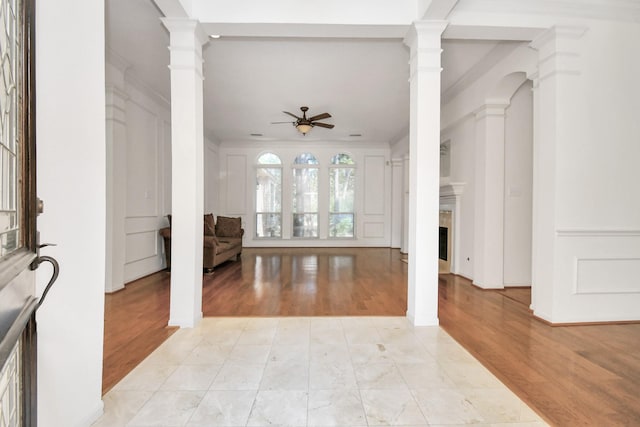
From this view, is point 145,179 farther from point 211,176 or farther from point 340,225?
point 340,225

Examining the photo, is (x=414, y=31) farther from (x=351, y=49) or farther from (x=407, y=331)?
(x=407, y=331)

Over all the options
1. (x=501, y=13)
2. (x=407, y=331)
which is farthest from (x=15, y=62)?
(x=501, y=13)

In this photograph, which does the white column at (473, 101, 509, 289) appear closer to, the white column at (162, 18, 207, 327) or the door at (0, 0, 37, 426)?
the white column at (162, 18, 207, 327)

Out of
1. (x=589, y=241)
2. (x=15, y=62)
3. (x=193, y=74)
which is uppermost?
(x=193, y=74)

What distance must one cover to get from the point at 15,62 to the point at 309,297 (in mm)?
3290

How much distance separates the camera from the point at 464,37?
2.96 m

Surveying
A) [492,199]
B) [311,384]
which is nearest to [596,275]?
[492,199]

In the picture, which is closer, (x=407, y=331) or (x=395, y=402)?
(x=395, y=402)

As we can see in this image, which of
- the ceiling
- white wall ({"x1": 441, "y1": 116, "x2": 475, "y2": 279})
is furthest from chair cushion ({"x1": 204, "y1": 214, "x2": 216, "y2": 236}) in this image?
white wall ({"x1": 441, "y1": 116, "x2": 475, "y2": 279})

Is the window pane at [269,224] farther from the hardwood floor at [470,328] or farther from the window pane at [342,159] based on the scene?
the hardwood floor at [470,328]

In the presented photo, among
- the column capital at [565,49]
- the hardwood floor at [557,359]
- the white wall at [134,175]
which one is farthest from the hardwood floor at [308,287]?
the column capital at [565,49]

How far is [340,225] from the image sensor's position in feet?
29.3

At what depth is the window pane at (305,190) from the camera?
29.0 feet

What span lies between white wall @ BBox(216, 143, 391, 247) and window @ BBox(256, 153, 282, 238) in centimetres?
16
